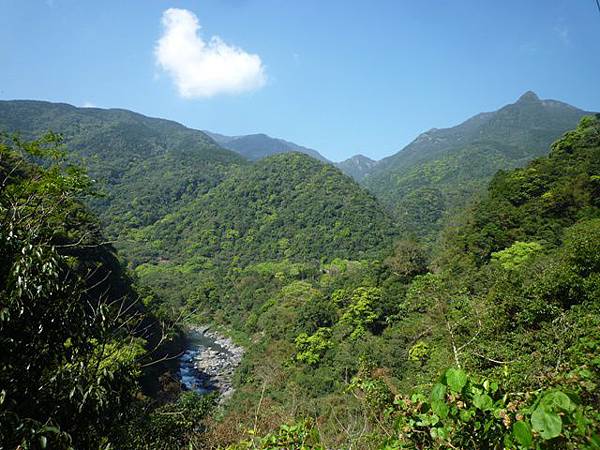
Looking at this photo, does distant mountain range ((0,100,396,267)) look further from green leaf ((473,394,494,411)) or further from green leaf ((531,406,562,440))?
green leaf ((531,406,562,440))

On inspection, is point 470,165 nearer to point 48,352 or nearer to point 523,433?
point 48,352

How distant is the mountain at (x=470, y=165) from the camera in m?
82.7

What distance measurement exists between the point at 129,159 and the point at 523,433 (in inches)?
5432

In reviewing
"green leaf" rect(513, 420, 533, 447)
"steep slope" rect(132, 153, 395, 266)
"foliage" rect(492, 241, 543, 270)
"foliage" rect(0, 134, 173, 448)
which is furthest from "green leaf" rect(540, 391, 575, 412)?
"steep slope" rect(132, 153, 395, 266)

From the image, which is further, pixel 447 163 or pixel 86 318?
pixel 447 163

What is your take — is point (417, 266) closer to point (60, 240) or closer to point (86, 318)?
point (60, 240)

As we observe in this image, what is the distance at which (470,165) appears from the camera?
109000mm

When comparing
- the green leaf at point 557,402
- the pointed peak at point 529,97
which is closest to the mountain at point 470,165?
the pointed peak at point 529,97

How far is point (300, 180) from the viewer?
285 ft

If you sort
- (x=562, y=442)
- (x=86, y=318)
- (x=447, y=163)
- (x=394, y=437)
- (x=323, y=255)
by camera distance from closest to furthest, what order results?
(x=562, y=442)
(x=394, y=437)
(x=86, y=318)
(x=323, y=255)
(x=447, y=163)

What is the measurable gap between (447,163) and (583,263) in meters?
119

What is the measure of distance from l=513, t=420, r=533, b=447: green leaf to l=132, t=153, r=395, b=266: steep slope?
57.2 metres

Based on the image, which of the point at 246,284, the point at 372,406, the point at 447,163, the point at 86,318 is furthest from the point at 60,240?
the point at 447,163

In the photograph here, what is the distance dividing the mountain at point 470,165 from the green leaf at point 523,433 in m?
69.1
